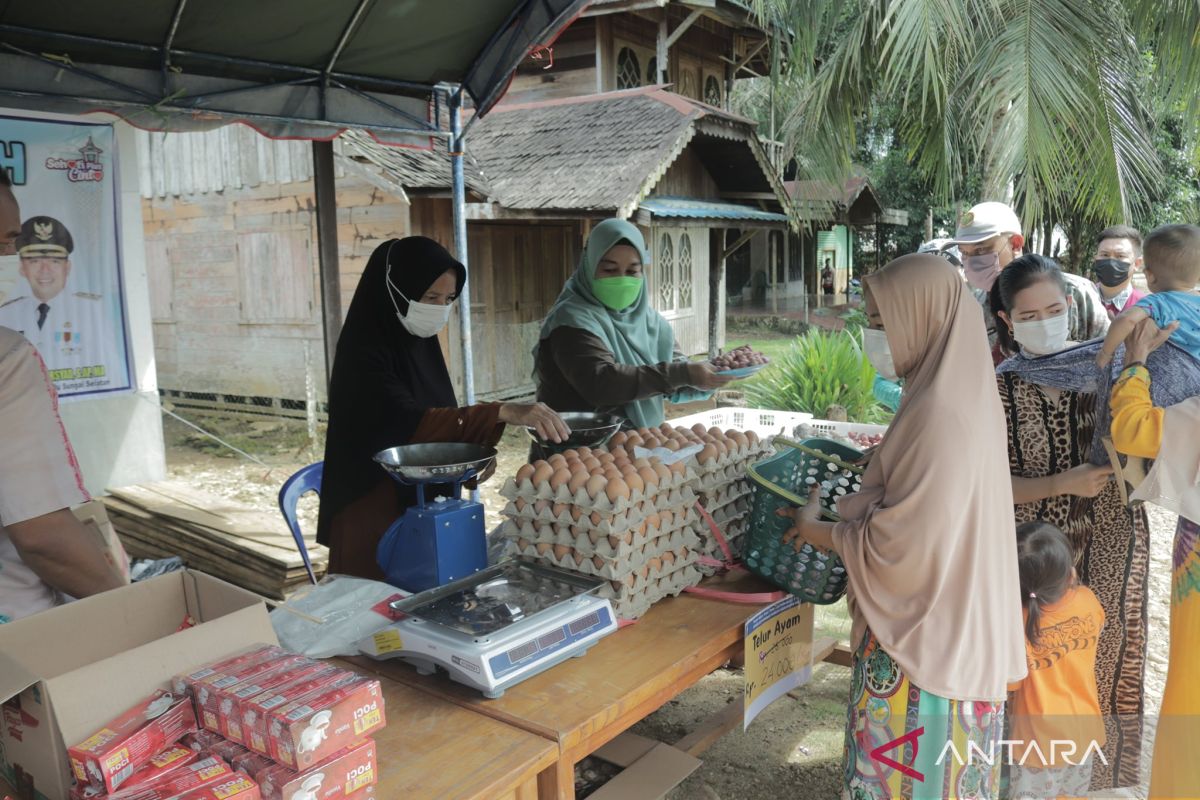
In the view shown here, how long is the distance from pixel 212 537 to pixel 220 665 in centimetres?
414

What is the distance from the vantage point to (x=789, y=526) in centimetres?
224

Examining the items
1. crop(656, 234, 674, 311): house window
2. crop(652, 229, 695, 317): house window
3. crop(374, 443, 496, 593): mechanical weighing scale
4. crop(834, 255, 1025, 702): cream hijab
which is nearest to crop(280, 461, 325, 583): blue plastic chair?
crop(374, 443, 496, 593): mechanical weighing scale

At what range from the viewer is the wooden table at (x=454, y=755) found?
1.48 metres

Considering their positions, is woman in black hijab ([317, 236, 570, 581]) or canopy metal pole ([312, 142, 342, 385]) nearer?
woman in black hijab ([317, 236, 570, 581])

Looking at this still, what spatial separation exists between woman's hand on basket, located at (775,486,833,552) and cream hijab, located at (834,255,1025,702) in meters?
0.08

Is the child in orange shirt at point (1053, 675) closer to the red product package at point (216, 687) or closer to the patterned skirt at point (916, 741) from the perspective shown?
the patterned skirt at point (916, 741)

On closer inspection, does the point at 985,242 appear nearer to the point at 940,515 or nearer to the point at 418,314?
the point at 940,515

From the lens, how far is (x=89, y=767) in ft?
3.89

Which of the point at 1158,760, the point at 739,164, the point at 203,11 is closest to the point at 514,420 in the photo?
the point at 1158,760

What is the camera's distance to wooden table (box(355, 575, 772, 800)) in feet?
5.50

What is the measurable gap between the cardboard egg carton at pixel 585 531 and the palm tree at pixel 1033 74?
342cm

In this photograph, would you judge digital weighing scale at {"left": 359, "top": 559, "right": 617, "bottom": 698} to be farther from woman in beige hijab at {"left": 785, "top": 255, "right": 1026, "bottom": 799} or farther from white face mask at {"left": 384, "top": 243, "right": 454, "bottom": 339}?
white face mask at {"left": 384, "top": 243, "right": 454, "bottom": 339}

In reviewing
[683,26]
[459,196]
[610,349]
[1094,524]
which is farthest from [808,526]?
[683,26]

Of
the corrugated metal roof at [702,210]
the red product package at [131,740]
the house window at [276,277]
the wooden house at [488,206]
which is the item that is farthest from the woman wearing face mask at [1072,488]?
the house window at [276,277]
